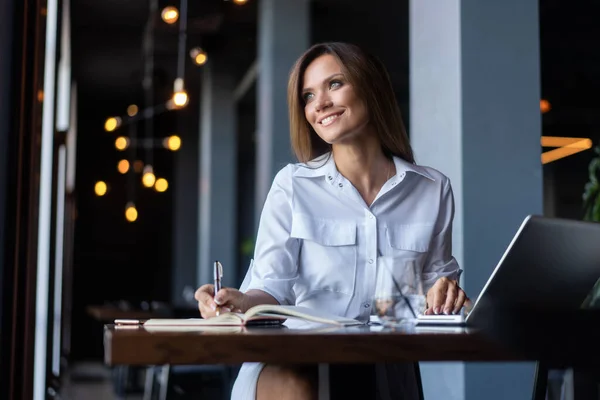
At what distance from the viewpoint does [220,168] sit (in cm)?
1039

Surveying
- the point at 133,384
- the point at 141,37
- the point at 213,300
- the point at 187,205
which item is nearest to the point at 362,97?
the point at 213,300

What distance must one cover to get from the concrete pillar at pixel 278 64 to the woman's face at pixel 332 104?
161 inches

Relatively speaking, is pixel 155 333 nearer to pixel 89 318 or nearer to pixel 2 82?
pixel 2 82

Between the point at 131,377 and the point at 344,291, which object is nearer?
the point at 344,291

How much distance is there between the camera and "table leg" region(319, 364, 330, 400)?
129cm

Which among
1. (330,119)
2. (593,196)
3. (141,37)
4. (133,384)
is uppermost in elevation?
(141,37)

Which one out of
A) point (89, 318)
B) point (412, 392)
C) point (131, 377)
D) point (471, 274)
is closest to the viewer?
point (412, 392)

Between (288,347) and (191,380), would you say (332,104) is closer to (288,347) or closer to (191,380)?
(288,347)

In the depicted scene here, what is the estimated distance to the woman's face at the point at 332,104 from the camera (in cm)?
224

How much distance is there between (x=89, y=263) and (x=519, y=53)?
11.9 meters

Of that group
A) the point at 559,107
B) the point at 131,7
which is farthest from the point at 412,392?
the point at 559,107

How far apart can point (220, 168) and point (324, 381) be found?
30.1ft

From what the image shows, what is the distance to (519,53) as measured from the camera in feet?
10.3

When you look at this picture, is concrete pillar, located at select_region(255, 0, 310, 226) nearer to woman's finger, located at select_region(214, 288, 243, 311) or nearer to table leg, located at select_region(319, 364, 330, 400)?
woman's finger, located at select_region(214, 288, 243, 311)
